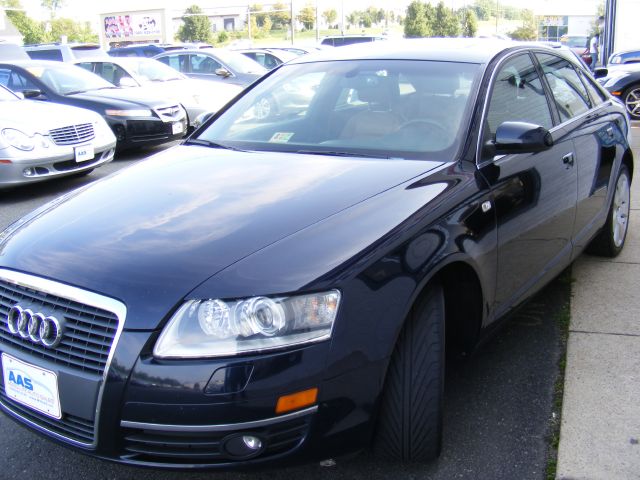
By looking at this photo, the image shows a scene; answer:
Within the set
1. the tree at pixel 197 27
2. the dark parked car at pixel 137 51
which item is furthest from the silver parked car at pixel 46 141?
the tree at pixel 197 27

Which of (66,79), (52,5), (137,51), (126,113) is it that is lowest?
(126,113)

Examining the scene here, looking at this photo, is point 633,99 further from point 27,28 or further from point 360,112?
point 27,28

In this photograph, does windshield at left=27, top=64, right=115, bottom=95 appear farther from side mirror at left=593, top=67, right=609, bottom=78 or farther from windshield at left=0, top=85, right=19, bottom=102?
side mirror at left=593, top=67, right=609, bottom=78

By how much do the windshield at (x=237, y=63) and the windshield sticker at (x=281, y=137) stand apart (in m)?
11.7

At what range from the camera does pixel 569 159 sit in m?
3.84

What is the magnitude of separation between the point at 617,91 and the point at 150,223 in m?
11.3

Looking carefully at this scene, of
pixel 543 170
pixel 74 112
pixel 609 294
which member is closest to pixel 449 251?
pixel 543 170

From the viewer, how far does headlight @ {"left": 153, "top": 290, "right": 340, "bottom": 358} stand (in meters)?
2.13

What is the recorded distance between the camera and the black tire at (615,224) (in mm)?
4809

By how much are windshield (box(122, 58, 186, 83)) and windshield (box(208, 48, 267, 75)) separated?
6.00 ft

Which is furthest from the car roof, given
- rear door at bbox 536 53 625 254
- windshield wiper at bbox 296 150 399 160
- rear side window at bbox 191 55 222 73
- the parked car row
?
rear side window at bbox 191 55 222 73

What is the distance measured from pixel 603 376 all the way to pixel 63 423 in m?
2.35

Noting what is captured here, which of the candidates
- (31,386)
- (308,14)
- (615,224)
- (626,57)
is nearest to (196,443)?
(31,386)

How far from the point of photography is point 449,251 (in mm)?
2627
